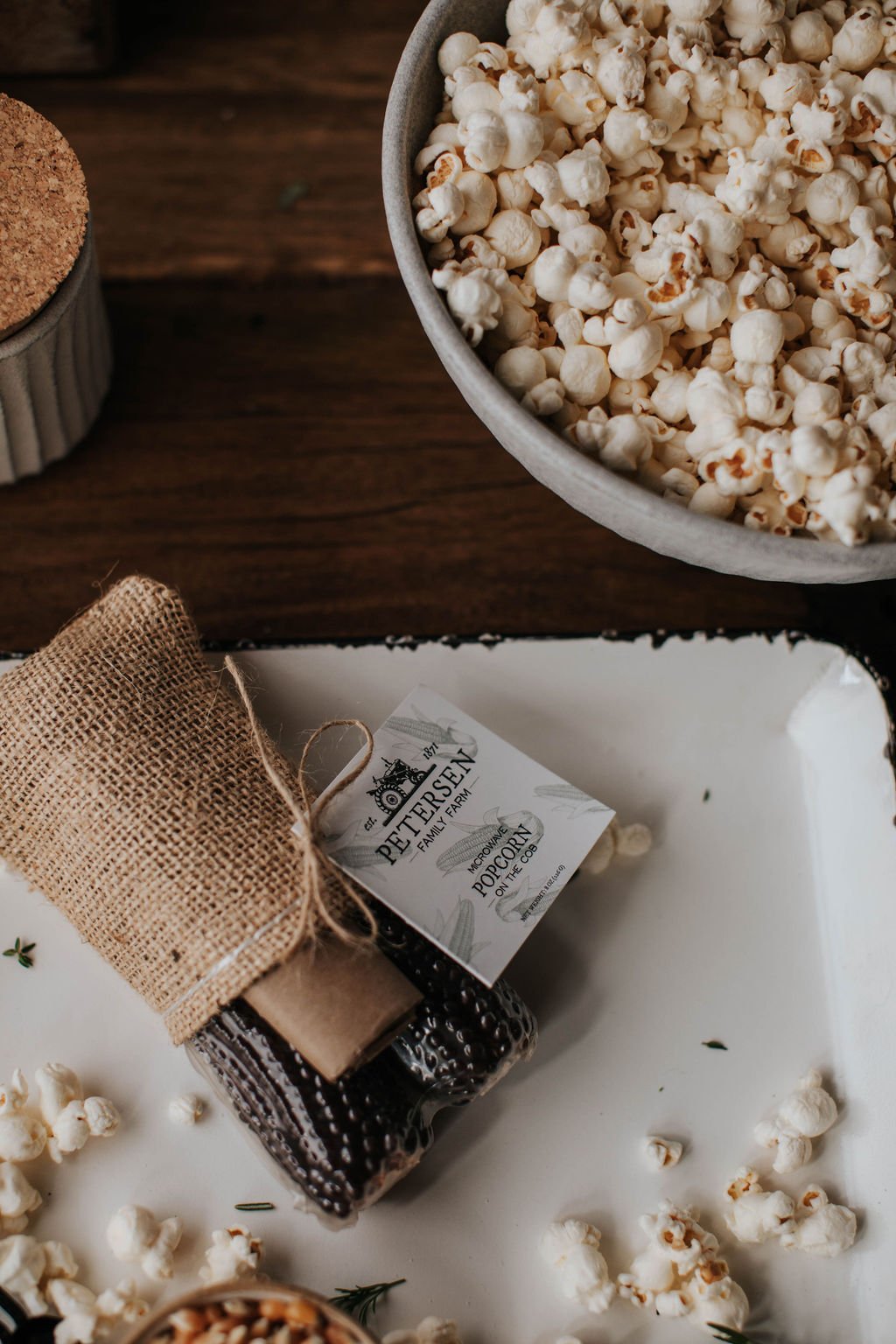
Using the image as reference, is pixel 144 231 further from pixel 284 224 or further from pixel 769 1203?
pixel 769 1203

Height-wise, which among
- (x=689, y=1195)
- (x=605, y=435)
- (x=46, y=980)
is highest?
(x=605, y=435)

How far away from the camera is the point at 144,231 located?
93 cm

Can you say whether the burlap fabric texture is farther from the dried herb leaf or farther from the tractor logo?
the dried herb leaf

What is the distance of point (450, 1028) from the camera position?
Result: 636mm

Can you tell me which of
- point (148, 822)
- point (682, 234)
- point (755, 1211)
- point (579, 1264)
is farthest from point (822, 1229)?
point (682, 234)

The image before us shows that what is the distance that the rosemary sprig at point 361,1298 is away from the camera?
643mm

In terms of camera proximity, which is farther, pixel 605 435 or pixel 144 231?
pixel 144 231

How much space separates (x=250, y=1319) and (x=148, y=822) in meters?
0.27

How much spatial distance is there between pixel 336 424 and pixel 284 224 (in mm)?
194

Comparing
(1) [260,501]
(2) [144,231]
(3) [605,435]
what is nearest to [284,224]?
(2) [144,231]

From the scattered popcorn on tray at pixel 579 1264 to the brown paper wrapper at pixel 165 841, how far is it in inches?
7.1

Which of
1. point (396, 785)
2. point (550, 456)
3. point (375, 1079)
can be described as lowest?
point (375, 1079)

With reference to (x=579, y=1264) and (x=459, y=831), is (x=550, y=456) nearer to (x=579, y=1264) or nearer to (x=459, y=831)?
(x=459, y=831)

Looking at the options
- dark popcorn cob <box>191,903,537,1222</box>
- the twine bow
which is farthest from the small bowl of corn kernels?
the twine bow
